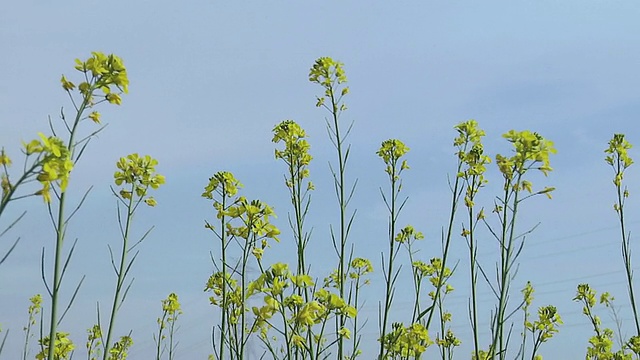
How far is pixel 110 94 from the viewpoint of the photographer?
244 centimetres

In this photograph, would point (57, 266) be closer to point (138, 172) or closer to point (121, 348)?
point (138, 172)

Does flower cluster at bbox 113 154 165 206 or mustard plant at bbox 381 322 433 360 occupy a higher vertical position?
flower cluster at bbox 113 154 165 206

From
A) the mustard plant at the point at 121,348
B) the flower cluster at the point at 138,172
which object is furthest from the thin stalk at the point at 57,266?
the mustard plant at the point at 121,348

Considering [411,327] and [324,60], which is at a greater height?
[324,60]

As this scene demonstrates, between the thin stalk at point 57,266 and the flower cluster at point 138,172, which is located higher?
the flower cluster at point 138,172

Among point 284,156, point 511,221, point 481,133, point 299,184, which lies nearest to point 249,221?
point 299,184

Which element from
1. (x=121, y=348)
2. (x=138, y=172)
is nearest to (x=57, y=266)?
(x=138, y=172)

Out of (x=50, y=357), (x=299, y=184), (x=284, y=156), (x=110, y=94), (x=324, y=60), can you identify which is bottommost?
(x=50, y=357)

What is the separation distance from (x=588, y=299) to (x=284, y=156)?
10.2 ft

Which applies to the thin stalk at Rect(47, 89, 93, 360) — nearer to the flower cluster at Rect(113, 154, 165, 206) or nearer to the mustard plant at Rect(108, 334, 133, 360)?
the flower cluster at Rect(113, 154, 165, 206)

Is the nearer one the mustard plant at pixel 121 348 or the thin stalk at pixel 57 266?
the thin stalk at pixel 57 266

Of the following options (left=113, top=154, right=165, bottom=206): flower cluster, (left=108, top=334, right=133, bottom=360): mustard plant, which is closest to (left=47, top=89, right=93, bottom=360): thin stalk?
(left=113, top=154, right=165, bottom=206): flower cluster

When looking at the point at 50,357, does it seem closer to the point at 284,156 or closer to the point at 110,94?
the point at 110,94

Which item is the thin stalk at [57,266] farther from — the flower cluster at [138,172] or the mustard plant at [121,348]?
the mustard plant at [121,348]
